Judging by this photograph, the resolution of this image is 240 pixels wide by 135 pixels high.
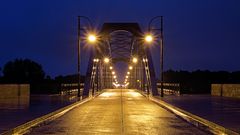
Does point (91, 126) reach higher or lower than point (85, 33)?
lower

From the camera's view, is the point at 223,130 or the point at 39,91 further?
the point at 39,91

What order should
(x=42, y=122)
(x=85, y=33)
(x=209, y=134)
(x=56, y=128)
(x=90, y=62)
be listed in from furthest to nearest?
(x=90, y=62), (x=85, y=33), (x=42, y=122), (x=56, y=128), (x=209, y=134)

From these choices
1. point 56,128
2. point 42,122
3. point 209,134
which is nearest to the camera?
point 209,134

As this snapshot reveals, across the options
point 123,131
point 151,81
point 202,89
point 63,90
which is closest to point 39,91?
point 63,90

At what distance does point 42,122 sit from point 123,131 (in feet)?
18.0

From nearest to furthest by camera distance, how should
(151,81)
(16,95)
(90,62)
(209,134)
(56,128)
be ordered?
(209,134)
(56,128)
(16,95)
(151,81)
(90,62)

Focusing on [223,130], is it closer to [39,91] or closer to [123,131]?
[123,131]

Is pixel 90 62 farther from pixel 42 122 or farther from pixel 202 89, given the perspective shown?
pixel 42 122

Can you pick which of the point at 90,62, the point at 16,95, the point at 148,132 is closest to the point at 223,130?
the point at 148,132

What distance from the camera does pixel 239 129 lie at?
17.2m

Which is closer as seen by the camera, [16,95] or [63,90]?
[16,95]

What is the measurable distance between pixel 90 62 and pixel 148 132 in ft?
177

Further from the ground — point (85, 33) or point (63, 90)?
point (85, 33)

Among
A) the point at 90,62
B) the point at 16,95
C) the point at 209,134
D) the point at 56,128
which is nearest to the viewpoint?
the point at 209,134
